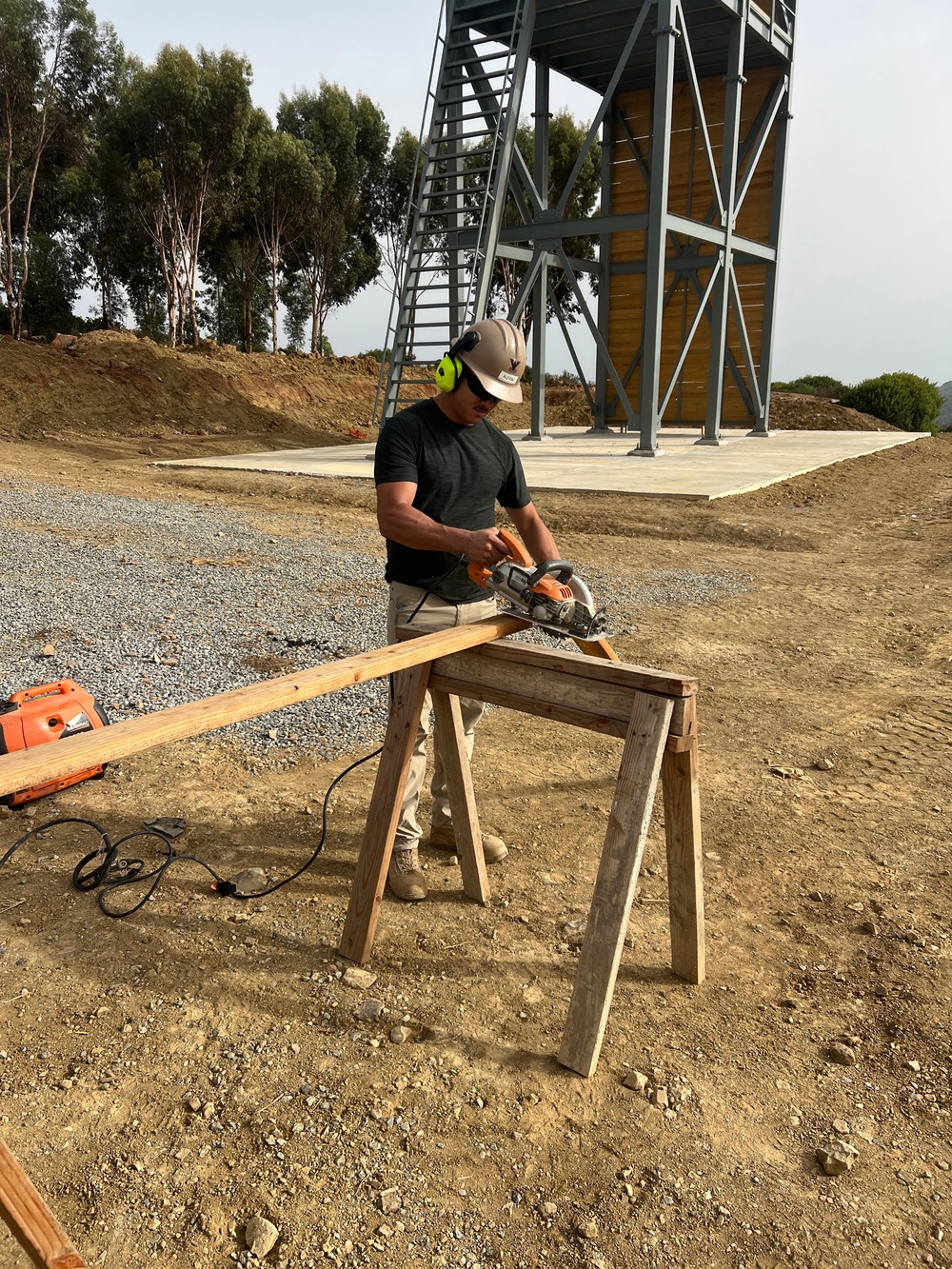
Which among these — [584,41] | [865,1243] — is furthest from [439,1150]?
[584,41]

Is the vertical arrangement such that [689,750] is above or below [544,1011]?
above

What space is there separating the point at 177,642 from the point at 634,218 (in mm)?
11128

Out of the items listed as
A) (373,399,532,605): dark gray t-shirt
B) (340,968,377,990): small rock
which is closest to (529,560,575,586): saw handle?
(373,399,532,605): dark gray t-shirt

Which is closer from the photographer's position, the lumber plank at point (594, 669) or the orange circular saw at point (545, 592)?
the lumber plank at point (594, 669)

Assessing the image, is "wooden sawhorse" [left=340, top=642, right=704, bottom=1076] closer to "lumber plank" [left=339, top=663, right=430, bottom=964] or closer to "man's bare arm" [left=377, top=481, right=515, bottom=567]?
"lumber plank" [left=339, top=663, right=430, bottom=964]

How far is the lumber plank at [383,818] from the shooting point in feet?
10.1

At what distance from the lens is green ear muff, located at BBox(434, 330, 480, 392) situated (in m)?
3.09

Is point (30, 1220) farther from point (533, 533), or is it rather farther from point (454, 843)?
point (533, 533)

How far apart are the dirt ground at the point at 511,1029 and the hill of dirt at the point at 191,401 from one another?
1418 centimetres

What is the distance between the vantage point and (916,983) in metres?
3.04

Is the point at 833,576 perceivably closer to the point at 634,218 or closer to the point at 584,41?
the point at 634,218

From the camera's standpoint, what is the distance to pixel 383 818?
3.12 meters

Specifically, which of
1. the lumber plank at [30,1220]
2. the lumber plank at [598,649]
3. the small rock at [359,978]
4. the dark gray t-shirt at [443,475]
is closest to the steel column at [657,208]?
the dark gray t-shirt at [443,475]

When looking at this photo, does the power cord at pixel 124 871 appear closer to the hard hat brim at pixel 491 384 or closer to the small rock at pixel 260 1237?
the small rock at pixel 260 1237
